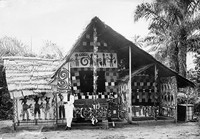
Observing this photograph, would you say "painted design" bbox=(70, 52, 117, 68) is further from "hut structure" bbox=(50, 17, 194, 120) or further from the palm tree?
the palm tree

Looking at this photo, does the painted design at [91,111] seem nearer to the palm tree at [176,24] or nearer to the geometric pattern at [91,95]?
the geometric pattern at [91,95]

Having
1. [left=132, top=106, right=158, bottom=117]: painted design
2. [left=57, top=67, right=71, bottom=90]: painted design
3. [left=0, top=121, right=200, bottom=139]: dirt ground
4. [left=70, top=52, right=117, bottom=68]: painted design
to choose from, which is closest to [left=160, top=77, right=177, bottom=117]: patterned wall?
[left=132, top=106, right=158, bottom=117]: painted design

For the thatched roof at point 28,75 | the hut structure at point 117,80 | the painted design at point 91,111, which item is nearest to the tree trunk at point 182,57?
the hut structure at point 117,80

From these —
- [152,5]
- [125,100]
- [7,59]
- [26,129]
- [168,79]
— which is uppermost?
[152,5]

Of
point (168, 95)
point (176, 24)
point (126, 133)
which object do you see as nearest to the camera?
point (126, 133)

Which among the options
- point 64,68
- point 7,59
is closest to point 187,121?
point 64,68

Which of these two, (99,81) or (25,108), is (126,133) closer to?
(99,81)

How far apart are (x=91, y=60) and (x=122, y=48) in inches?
62.2

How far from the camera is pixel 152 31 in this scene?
19562 millimetres

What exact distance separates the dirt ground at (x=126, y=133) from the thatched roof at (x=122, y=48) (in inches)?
98.4

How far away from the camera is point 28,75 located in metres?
11.7

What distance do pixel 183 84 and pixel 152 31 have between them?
771cm

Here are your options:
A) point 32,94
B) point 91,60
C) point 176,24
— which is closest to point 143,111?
point 91,60

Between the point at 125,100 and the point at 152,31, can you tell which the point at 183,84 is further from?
the point at 152,31
